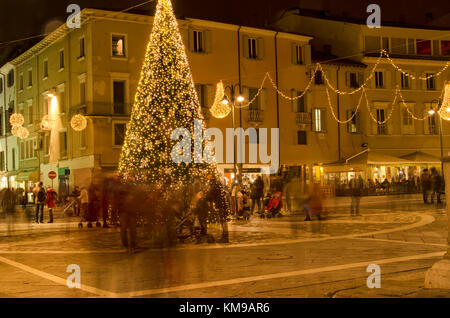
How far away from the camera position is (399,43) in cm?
5022

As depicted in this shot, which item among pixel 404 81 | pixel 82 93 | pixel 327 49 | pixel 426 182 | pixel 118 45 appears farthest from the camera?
pixel 327 49

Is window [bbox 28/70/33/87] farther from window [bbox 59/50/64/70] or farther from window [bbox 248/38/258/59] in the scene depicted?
window [bbox 248/38/258/59]

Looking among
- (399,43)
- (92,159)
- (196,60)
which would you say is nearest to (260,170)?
(196,60)

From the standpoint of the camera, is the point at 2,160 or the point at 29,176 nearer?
the point at 29,176

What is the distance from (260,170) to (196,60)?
925 cm

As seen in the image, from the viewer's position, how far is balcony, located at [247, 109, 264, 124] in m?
44.2

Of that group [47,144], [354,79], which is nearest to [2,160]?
[47,144]

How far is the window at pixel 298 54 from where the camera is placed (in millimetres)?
46562

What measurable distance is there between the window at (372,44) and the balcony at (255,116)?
11.4m

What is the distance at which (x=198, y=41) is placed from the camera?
4228 cm

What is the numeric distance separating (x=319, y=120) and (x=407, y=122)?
26.7 feet

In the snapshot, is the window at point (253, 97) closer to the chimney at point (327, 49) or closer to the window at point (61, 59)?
the chimney at point (327, 49)

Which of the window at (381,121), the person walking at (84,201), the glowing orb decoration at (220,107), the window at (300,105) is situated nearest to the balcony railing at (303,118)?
the window at (300,105)

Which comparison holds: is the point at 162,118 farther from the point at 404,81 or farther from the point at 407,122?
the point at 404,81
